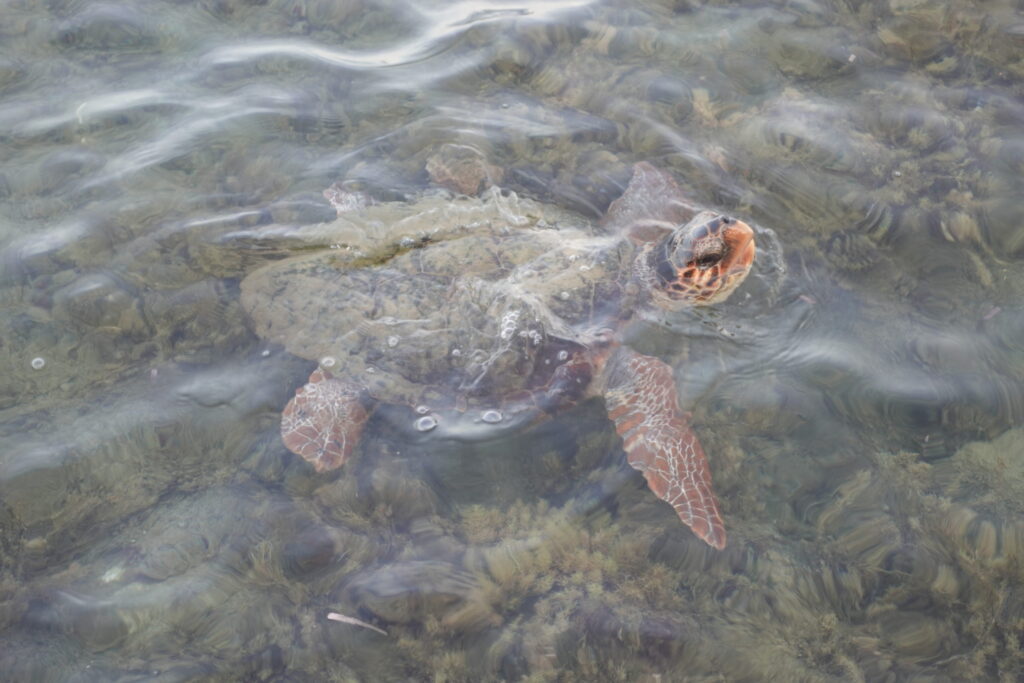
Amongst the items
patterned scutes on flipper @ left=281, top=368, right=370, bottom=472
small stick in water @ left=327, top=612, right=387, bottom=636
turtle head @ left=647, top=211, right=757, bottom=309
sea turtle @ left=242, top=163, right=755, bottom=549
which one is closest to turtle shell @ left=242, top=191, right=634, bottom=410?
sea turtle @ left=242, top=163, right=755, bottom=549

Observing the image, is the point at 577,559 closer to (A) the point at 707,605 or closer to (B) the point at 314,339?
(A) the point at 707,605

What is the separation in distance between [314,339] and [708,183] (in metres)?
2.89

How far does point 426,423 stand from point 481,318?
68 centimetres

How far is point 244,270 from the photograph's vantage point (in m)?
4.26

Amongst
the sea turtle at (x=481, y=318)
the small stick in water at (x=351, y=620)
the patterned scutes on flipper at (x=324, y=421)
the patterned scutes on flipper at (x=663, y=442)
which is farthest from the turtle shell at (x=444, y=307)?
the small stick in water at (x=351, y=620)

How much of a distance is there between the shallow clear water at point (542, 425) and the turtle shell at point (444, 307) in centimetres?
26

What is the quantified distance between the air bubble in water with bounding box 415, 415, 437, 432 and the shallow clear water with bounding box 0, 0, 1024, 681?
0.08 m

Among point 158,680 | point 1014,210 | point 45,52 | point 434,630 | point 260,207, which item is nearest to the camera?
point 158,680

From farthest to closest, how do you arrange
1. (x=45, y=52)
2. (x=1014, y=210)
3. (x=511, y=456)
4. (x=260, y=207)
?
(x=45, y=52), (x=260, y=207), (x=1014, y=210), (x=511, y=456)

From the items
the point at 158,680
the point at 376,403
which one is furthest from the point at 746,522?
the point at 158,680

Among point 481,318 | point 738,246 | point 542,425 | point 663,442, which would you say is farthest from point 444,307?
point 738,246

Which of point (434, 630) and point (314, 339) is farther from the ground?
point (314, 339)

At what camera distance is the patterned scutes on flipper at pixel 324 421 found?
3.50 metres

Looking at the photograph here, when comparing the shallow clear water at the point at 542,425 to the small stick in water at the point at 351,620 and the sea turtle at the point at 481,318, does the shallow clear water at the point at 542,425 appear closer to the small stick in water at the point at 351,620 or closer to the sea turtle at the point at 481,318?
the small stick in water at the point at 351,620
